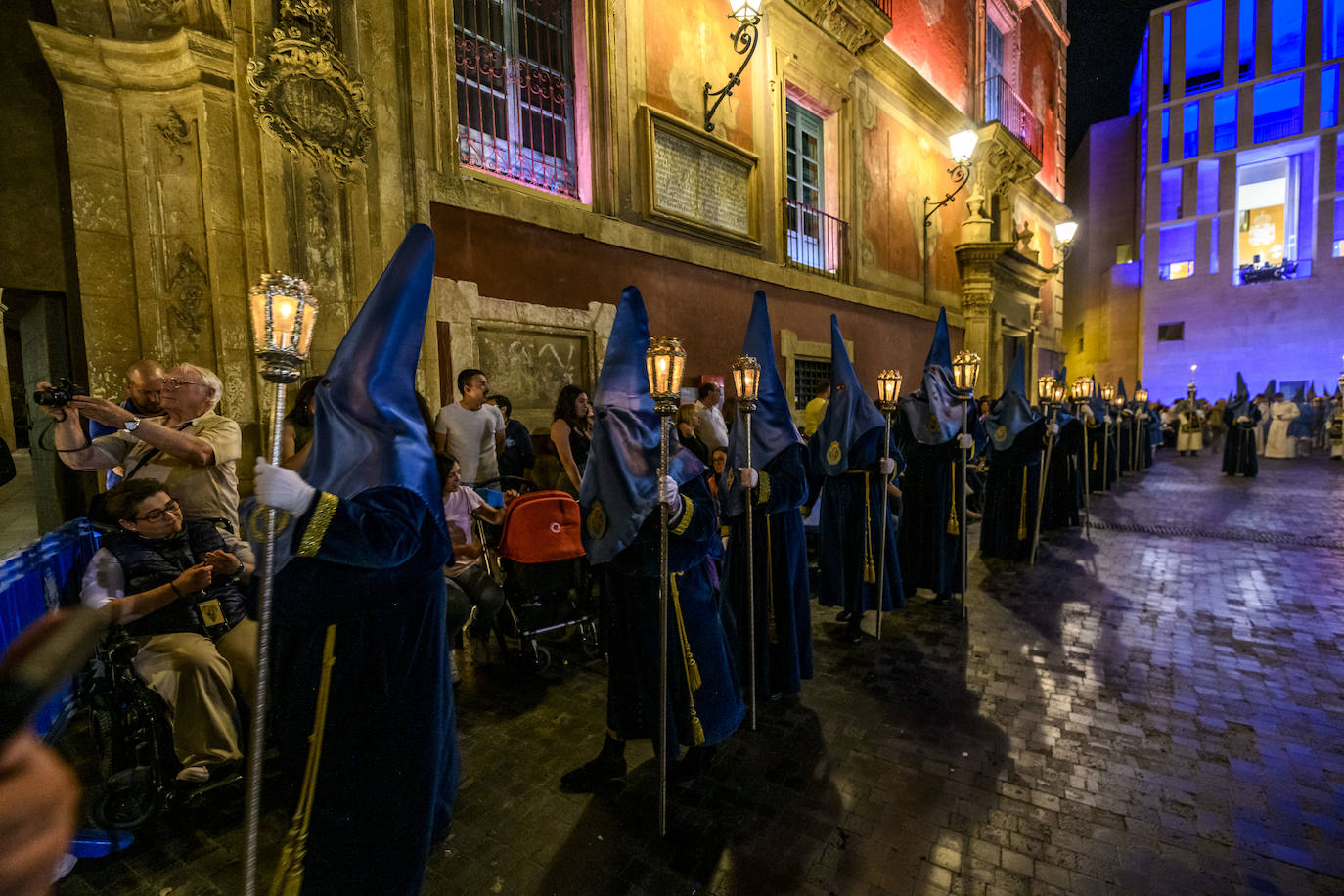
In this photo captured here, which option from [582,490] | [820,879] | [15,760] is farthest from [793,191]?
[15,760]

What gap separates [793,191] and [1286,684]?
10.2 m

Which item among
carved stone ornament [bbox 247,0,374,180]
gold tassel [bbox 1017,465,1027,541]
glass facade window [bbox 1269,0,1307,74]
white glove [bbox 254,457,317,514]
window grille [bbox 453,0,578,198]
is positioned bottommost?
gold tassel [bbox 1017,465,1027,541]

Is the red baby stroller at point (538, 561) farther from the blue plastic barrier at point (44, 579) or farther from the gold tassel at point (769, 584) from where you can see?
the blue plastic barrier at point (44, 579)

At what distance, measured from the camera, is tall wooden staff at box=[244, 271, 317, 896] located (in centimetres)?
166

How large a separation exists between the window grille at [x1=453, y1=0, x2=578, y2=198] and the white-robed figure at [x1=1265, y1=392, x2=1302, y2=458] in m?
24.8

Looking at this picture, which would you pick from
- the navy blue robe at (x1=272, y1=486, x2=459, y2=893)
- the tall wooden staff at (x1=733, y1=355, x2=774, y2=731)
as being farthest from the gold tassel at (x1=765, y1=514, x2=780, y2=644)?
the navy blue robe at (x1=272, y1=486, x2=459, y2=893)

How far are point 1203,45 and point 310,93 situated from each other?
42.5m

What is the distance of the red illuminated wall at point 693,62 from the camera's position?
26.8 ft

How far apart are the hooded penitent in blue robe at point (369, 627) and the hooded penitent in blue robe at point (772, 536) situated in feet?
7.16

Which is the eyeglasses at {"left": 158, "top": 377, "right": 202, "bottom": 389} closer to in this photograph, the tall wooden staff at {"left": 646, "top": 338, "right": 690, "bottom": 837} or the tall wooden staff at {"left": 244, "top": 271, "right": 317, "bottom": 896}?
the tall wooden staff at {"left": 244, "top": 271, "right": 317, "bottom": 896}

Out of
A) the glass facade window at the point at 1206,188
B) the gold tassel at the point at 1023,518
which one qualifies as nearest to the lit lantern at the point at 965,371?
the gold tassel at the point at 1023,518

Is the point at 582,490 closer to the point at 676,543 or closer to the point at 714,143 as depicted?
the point at 676,543

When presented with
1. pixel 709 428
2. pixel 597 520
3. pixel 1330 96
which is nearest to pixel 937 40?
pixel 709 428

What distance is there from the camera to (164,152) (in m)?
4.85
